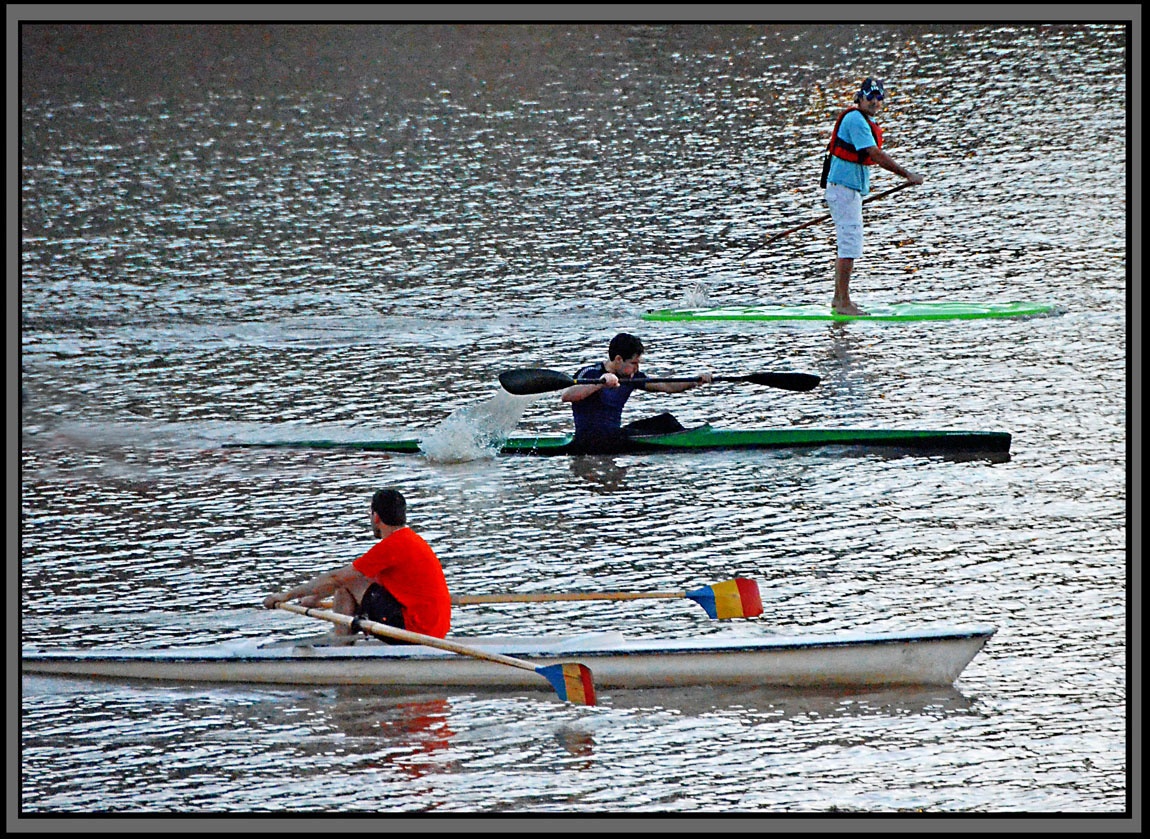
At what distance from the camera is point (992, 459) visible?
11.3 m

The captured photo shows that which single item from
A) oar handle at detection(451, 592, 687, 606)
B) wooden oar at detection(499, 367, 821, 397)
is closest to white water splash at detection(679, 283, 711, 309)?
wooden oar at detection(499, 367, 821, 397)

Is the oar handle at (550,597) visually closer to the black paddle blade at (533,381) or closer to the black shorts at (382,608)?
the black shorts at (382,608)

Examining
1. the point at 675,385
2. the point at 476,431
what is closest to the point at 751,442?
the point at 675,385

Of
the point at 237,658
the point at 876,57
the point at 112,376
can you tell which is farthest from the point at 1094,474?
the point at 876,57

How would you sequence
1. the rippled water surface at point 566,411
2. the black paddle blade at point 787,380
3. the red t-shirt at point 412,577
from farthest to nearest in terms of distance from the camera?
the black paddle blade at point 787,380
the red t-shirt at point 412,577
the rippled water surface at point 566,411

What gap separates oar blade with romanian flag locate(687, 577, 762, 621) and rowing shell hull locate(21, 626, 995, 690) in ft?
2.21

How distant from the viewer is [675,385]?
11484 mm

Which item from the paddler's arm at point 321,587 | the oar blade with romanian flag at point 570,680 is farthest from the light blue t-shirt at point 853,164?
the oar blade with romanian flag at point 570,680

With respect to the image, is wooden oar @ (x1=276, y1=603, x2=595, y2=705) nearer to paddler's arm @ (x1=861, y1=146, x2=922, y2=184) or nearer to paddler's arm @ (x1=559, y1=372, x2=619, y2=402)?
paddler's arm @ (x1=559, y1=372, x2=619, y2=402)

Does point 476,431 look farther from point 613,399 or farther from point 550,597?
point 550,597

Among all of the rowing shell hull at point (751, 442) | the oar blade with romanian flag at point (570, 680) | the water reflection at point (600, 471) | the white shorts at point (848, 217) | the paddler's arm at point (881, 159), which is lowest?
the oar blade with romanian flag at point (570, 680)

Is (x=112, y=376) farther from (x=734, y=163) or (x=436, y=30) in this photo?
(x=436, y=30)

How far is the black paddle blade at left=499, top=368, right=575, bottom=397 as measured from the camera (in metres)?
11.5

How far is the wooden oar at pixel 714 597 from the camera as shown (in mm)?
8844
